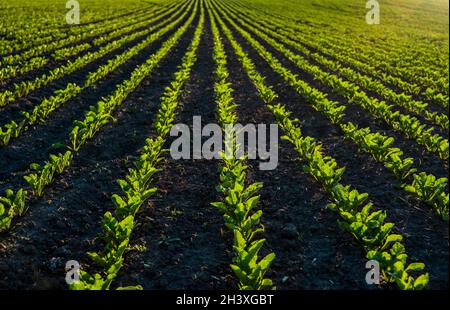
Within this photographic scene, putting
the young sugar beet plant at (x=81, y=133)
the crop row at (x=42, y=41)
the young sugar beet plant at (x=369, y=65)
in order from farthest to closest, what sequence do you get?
Result: the crop row at (x=42, y=41), the young sugar beet plant at (x=369, y=65), the young sugar beet plant at (x=81, y=133)

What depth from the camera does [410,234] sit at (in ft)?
18.0

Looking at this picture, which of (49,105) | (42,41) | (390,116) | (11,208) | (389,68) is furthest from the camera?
(42,41)

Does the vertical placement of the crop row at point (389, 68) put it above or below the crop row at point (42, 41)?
below

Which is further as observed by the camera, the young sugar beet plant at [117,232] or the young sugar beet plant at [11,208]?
the young sugar beet plant at [11,208]

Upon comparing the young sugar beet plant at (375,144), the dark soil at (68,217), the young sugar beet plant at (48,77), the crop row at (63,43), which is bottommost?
the dark soil at (68,217)

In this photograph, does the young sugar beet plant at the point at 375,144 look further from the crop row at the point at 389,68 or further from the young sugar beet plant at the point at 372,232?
the crop row at the point at 389,68

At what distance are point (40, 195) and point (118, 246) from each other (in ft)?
7.11

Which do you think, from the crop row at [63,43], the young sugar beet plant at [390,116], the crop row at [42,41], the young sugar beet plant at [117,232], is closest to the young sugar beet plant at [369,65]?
the young sugar beet plant at [390,116]

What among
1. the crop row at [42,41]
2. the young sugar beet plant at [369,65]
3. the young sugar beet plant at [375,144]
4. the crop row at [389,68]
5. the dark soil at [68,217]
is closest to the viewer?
the dark soil at [68,217]

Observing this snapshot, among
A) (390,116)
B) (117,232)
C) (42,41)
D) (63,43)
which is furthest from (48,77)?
(390,116)

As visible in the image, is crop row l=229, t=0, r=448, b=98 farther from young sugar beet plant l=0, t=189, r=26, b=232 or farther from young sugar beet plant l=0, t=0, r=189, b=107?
young sugar beet plant l=0, t=189, r=26, b=232

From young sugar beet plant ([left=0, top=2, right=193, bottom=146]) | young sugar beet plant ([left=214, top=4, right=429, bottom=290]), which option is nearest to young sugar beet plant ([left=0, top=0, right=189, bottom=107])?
young sugar beet plant ([left=0, top=2, right=193, bottom=146])

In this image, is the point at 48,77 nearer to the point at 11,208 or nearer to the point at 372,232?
the point at 11,208

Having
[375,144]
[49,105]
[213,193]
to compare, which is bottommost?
[213,193]
